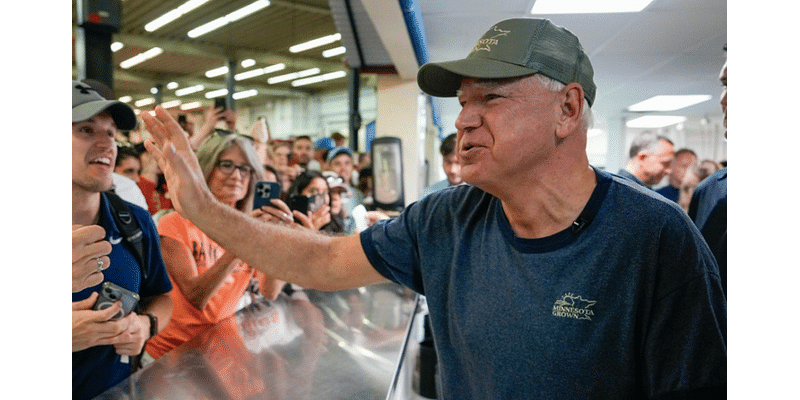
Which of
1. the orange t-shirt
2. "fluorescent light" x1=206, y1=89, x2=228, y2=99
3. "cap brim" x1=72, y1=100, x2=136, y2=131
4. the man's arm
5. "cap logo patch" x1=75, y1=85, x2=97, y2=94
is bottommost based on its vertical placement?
the orange t-shirt

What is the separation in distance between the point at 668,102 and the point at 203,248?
29.9 feet

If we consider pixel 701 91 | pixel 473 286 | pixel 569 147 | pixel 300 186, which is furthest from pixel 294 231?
pixel 701 91

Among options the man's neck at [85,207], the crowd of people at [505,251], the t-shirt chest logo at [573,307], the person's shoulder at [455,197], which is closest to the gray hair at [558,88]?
the crowd of people at [505,251]

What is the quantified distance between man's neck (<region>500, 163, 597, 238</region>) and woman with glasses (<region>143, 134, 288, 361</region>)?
96 cm

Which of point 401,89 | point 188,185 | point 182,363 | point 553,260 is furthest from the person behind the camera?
point 401,89

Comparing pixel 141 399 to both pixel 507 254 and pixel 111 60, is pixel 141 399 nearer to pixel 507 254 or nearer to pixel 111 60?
pixel 111 60

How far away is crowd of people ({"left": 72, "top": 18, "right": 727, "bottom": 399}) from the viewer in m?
0.92

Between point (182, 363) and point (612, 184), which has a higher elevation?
point (612, 184)

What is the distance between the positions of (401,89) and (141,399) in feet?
17.8

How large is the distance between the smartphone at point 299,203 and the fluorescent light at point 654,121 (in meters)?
10.1

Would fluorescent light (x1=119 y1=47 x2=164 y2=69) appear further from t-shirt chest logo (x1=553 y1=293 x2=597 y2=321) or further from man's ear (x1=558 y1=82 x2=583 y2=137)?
t-shirt chest logo (x1=553 y1=293 x2=597 y2=321)

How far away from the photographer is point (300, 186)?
7.76 feet

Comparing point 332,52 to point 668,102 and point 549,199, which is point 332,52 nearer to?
point 549,199

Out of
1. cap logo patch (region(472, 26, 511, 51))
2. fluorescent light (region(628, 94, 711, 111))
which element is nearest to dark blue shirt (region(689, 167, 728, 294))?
cap logo patch (region(472, 26, 511, 51))
